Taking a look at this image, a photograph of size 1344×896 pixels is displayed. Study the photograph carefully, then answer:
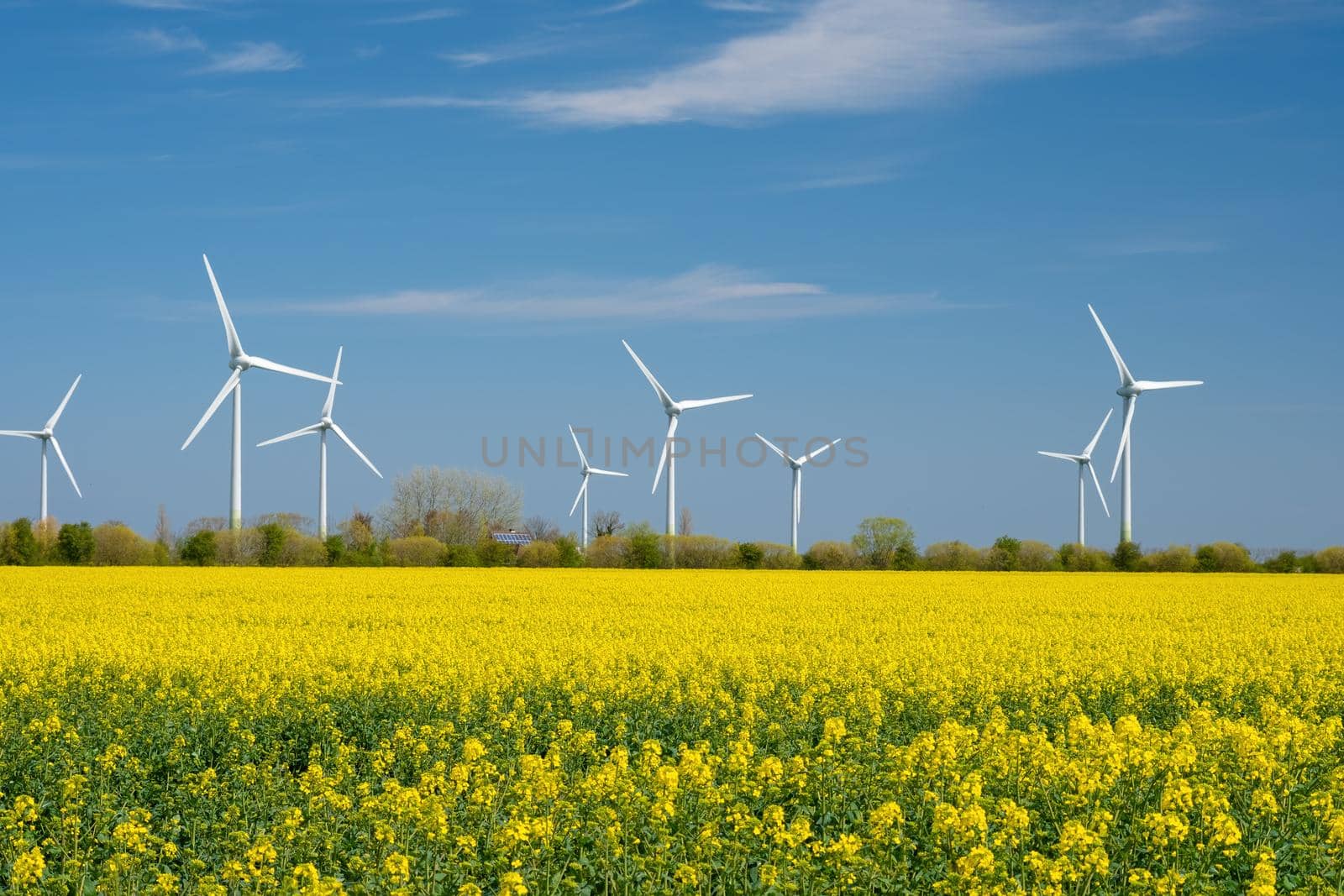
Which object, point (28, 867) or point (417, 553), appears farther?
point (417, 553)

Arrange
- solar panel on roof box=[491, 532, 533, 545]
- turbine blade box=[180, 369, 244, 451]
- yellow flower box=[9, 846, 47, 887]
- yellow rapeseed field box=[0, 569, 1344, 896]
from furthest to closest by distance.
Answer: solar panel on roof box=[491, 532, 533, 545]
turbine blade box=[180, 369, 244, 451]
yellow rapeseed field box=[0, 569, 1344, 896]
yellow flower box=[9, 846, 47, 887]

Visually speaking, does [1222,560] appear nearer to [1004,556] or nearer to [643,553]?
[1004,556]

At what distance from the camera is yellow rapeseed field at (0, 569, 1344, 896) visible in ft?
28.1

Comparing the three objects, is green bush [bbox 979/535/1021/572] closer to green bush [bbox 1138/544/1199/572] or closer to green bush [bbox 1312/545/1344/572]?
green bush [bbox 1138/544/1199/572]

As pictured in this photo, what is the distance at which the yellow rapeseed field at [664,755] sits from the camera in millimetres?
8562

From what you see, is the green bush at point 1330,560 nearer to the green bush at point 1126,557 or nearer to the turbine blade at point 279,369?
the green bush at point 1126,557

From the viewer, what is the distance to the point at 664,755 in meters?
14.9

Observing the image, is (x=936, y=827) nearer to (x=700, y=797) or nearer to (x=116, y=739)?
(x=700, y=797)

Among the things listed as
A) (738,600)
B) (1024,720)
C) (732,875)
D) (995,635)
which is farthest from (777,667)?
(738,600)

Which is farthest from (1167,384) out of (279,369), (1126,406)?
(279,369)

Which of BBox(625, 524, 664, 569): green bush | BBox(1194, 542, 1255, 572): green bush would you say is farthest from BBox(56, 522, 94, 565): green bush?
BBox(1194, 542, 1255, 572): green bush

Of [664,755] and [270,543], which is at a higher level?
[270,543]

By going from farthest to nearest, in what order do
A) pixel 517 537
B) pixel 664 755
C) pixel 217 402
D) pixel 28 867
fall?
1. pixel 517 537
2. pixel 217 402
3. pixel 664 755
4. pixel 28 867

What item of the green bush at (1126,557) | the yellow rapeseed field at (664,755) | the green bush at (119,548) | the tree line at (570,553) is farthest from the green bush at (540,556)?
the yellow rapeseed field at (664,755)
